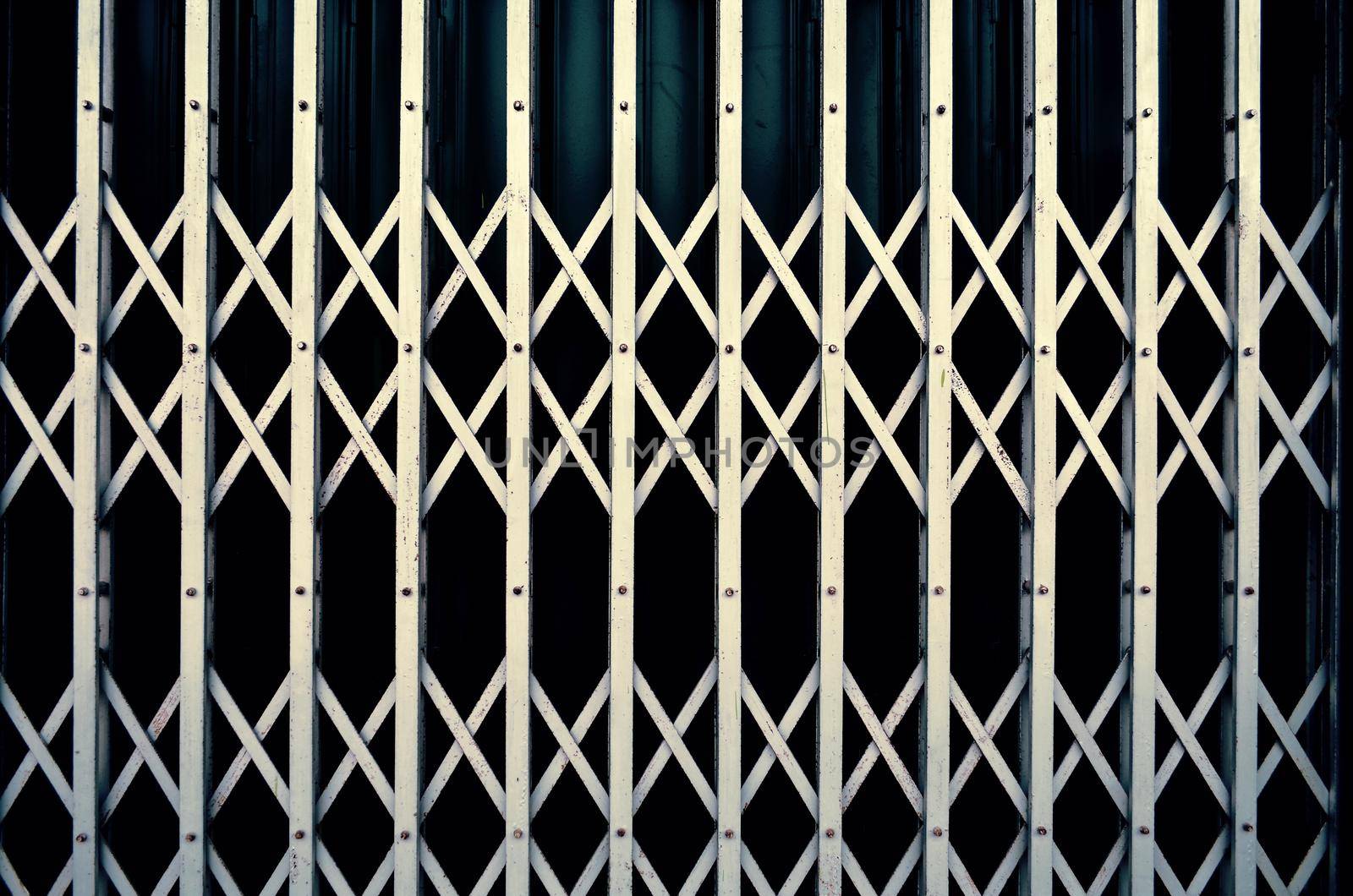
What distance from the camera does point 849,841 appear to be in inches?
98.3

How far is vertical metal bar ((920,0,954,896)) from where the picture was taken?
2230 millimetres

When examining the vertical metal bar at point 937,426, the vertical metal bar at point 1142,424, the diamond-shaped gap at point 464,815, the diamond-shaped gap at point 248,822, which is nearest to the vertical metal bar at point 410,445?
the diamond-shaped gap at point 464,815

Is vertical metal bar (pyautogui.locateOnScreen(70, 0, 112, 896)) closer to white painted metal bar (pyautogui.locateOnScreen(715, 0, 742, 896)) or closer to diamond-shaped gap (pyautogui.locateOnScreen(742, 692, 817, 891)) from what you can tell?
white painted metal bar (pyautogui.locateOnScreen(715, 0, 742, 896))

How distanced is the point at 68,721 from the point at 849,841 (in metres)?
2.52

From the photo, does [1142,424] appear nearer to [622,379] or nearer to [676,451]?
[676,451]

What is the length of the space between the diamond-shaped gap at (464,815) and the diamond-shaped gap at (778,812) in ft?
2.65

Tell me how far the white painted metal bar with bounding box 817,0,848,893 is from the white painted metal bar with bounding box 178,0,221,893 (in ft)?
5.79

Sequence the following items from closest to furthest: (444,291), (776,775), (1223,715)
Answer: (444,291), (1223,715), (776,775)

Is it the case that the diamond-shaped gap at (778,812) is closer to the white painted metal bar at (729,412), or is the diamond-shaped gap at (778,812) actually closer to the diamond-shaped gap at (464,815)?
the white painted metal bar at (729,412)

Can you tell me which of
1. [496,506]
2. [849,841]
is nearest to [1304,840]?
[849,841]

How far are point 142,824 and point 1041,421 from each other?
304 centimetres

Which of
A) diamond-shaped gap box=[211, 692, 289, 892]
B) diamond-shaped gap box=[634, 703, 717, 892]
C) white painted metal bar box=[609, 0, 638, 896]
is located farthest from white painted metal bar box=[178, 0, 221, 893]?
diamond-shaped gap box=[634, 703, 717, 892]

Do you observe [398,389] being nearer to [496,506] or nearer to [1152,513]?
[496,506]

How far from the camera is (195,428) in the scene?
2.21m
